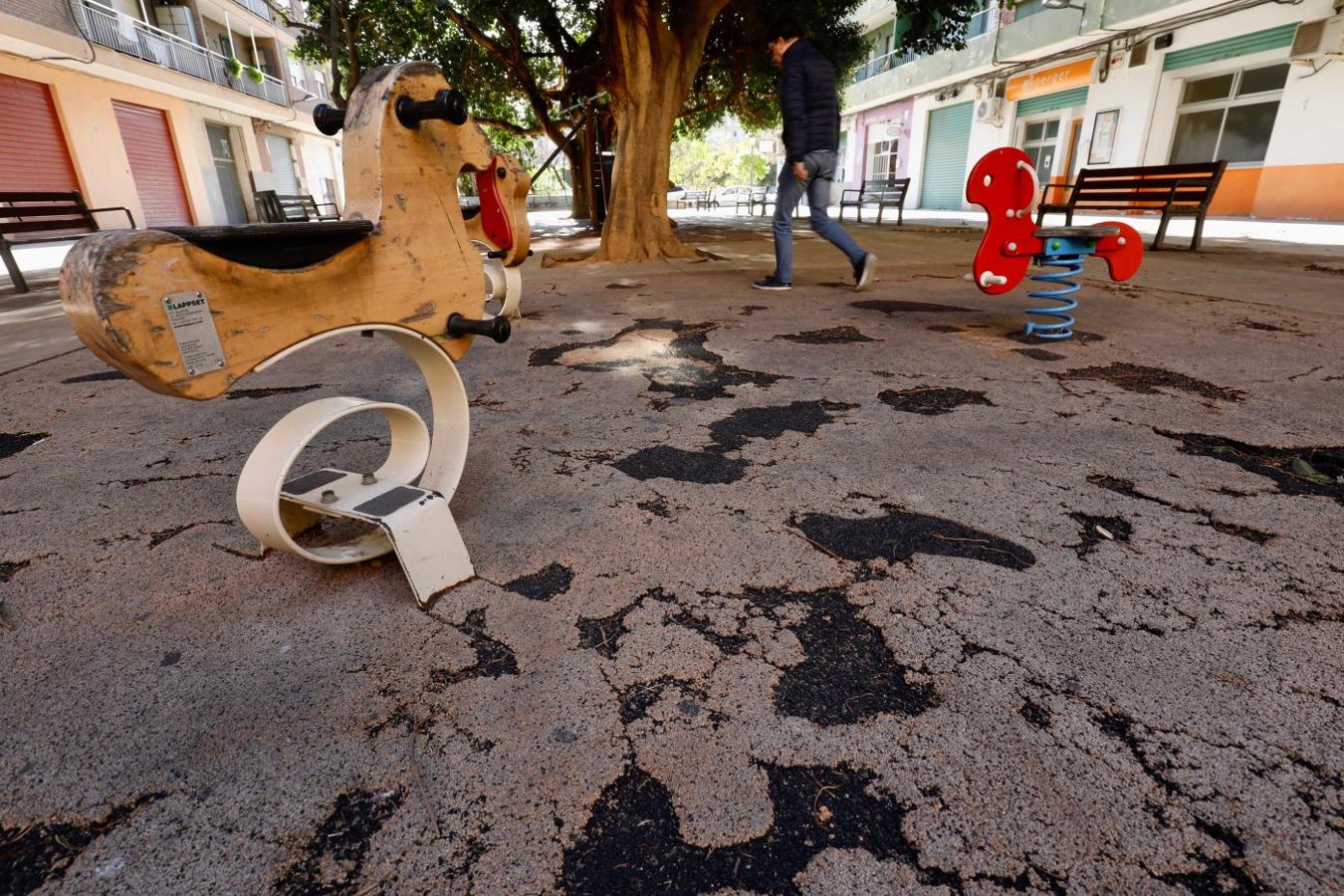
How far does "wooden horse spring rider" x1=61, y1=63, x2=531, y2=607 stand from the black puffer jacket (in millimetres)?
3627

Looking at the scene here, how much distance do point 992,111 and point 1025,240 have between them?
17.8 meters

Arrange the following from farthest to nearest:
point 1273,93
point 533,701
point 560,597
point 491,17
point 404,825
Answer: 1. point 1273,93
2. point 491,17
3. point 560,597
4. point 533,701
5. point 404,825

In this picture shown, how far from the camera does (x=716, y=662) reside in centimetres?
129

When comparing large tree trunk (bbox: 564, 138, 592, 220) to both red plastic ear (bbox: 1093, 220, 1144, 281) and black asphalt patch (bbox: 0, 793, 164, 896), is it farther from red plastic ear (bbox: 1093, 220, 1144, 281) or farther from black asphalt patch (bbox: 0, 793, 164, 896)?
black asphalt patch (bbox: 0, 793, 164, 896)

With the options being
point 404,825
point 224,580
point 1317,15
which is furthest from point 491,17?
point 1317,15

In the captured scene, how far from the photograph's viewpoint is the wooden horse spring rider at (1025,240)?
3492 millimetres

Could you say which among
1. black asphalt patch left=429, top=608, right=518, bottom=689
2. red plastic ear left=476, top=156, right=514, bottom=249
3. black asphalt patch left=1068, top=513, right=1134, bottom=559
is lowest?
black asphalt patch left=429, top=608, right=518, bottom=689

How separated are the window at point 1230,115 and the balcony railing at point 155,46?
73.1 ft

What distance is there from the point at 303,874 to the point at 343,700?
0.34 meters

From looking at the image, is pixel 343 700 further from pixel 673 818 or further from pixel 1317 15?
pixel 1317 15

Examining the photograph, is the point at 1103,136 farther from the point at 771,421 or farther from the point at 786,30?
the point at 771,421

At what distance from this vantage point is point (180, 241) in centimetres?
108

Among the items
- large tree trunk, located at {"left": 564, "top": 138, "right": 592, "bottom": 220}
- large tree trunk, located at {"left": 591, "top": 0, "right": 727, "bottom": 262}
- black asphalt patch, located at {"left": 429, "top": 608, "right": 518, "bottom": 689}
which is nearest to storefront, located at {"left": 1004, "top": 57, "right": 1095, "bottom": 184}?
large tree trunk, located at {"left": 564, "top": 138, "right": 592, "bottom": 220}

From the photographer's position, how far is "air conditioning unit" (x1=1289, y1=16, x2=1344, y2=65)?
10573mm
